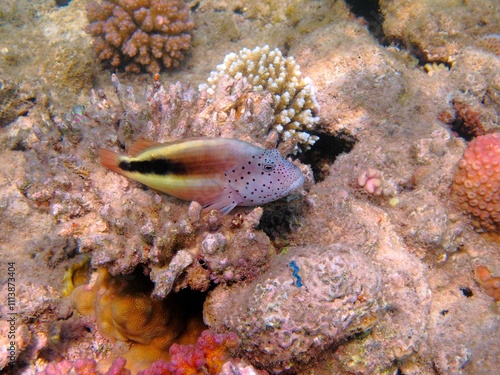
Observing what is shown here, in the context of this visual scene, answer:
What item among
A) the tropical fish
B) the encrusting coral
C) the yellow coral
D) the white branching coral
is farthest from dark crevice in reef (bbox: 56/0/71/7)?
the encrusting coral

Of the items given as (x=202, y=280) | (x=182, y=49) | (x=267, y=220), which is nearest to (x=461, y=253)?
(x=267, y=220)

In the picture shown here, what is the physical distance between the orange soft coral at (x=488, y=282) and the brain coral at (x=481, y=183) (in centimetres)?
61

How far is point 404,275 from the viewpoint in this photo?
374 centimetres

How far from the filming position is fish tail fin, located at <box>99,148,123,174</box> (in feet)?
10.9

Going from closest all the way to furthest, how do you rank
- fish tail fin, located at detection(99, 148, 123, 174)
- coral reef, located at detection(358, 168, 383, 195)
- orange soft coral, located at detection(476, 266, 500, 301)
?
1. fish tail fin, located at detection(99, 148, 123, 174)
2. orange soft coral, located at detection(476, 266, 500, 301)
3. coral reef, located at detection(358, 168, 383, 195)

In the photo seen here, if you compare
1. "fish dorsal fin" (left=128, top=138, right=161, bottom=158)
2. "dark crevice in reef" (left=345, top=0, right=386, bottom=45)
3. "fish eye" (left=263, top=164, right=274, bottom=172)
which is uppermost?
"dark crevice in reef" (left=345, top=0, right=386, bottom=45)

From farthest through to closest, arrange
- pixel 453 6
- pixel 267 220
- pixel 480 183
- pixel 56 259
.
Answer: pixel 453 6, pixel 480 183, pixel 56 259, pixel 267 220

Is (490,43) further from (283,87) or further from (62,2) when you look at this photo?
(62,2)

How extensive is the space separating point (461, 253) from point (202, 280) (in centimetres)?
377

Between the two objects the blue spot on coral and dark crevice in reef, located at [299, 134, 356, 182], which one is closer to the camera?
the blue spot on coral

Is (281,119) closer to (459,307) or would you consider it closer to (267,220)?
(267,220)

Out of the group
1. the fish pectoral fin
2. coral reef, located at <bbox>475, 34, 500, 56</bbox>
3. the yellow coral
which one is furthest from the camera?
coral reef, located at <bbox>475, 34, 500, 56</bbox>

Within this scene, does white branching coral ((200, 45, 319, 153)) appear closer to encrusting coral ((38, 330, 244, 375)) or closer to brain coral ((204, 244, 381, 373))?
brain coral ((204, 244, 381, 373))

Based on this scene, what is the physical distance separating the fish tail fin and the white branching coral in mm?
2374
